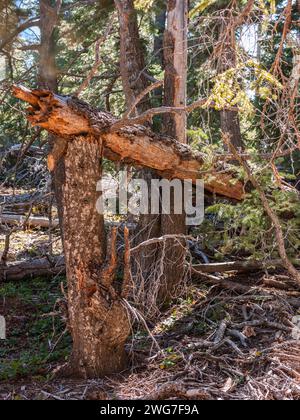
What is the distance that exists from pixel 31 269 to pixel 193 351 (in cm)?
448

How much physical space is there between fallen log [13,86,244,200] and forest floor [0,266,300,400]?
65.4 inches

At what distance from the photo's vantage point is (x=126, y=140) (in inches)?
255

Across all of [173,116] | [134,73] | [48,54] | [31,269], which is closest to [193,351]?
[173,116]

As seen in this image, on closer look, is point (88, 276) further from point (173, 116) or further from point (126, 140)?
point (173, 116)

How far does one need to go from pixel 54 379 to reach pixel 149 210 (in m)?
3.17

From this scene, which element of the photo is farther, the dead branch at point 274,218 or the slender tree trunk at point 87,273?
the dead branch at point 274,218

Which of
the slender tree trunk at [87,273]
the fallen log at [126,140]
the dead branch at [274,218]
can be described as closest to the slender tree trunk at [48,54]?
the fallen log at [126,140]

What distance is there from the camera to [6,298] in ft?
29.5

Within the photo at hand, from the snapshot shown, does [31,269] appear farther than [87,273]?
Yes

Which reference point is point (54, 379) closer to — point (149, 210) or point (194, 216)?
point (149, 210)

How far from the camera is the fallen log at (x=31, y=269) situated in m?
9.70

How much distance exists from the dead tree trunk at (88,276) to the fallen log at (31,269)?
154 inches

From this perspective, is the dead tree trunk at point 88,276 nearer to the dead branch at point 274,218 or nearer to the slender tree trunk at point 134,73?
the dead branch at point 274,218
